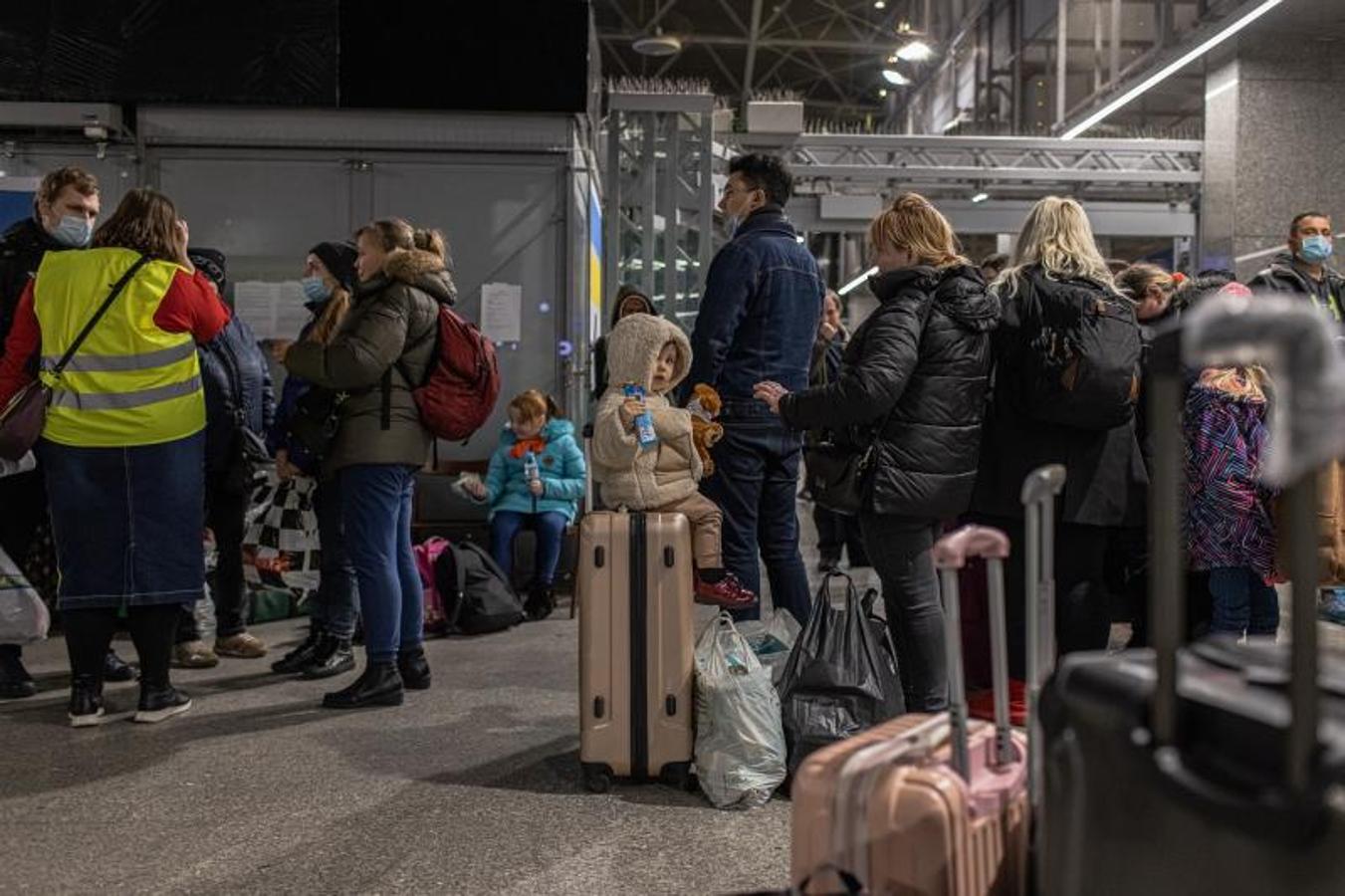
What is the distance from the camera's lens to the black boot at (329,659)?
4.62 m

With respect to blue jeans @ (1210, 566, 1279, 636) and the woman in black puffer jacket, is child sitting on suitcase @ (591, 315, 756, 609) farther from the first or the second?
blue jeans @ (1210, 566, 1279, 636)

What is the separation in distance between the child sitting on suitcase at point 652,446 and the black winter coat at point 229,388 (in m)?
1.87

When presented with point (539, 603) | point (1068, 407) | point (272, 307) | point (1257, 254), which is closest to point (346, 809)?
point (1068, 407)

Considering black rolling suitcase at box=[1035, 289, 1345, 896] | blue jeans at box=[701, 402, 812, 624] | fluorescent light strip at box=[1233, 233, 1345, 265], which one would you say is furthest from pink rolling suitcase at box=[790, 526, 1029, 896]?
fluorescent light strip at box=[1233, 233, 1345, 265]

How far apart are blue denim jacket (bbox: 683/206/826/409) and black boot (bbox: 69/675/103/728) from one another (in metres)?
2.11

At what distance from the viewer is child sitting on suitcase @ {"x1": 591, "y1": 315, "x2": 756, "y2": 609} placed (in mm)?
3305

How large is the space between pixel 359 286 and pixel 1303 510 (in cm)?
352

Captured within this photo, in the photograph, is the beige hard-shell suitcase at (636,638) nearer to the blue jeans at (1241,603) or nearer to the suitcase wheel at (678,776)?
the suitcase wheel at (678,776)

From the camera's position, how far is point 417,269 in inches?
158

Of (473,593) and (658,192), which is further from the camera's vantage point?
(658,192)

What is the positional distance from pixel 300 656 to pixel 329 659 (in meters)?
0.17

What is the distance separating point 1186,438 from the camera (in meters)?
4.11

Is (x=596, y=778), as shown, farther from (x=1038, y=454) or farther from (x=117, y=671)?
(x=117, y=671)

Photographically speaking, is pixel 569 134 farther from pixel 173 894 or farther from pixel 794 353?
pixel 173 894
